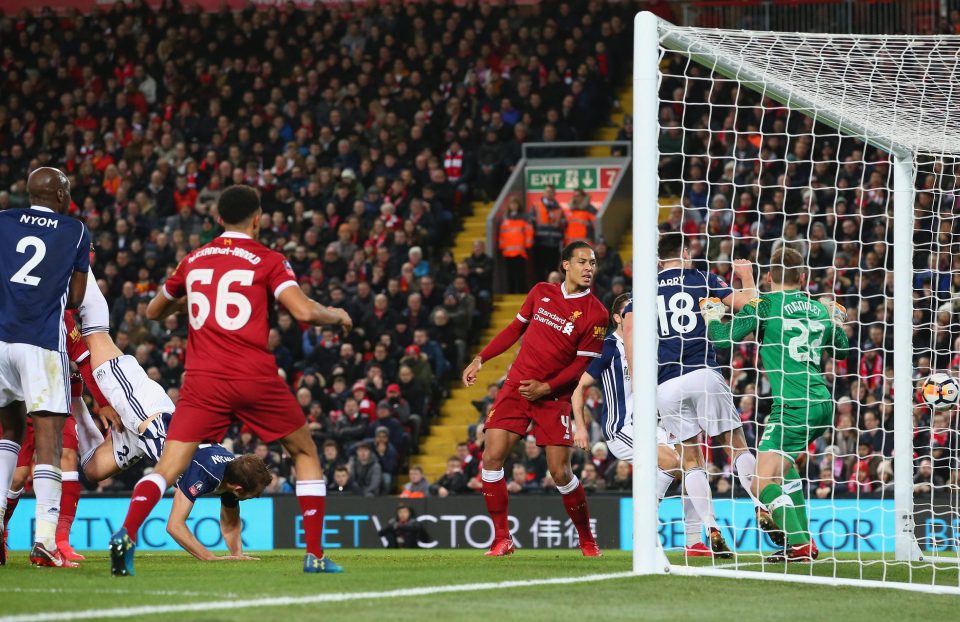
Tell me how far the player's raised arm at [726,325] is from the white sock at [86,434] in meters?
4.18

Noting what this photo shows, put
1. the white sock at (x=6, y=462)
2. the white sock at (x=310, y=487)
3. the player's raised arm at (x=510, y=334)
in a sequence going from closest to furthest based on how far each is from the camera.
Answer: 1. the white sock at (x=310, y=487)
2. the white sock at (x=6, y=462)
3. the player's raised arm at (x=510, y=334)

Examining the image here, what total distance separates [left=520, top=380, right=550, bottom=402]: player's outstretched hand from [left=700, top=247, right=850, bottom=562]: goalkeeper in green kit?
1.20m

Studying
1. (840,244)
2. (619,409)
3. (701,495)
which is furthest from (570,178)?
(701,495)

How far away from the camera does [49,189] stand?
25.6 ft

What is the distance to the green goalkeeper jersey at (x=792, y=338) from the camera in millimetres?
9039

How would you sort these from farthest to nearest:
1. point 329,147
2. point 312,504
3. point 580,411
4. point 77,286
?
point 329,147 → point 580,411 → point 77,286 → point 312,504

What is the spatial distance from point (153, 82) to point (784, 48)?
1932 centimetres

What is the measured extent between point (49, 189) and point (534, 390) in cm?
352

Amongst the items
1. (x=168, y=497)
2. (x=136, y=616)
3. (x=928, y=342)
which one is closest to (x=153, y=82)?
(x=168, y=497)

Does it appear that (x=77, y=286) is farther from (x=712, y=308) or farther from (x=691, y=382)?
(x=691, y=382)

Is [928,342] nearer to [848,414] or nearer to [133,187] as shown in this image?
[848,414]

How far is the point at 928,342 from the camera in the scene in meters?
13.6

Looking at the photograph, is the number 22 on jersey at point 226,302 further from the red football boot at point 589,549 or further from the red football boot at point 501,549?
the red football boot at point 589,549

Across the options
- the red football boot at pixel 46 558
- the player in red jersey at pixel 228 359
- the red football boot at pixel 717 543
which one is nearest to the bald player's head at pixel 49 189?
the player in red jersey at pixel 228 359
